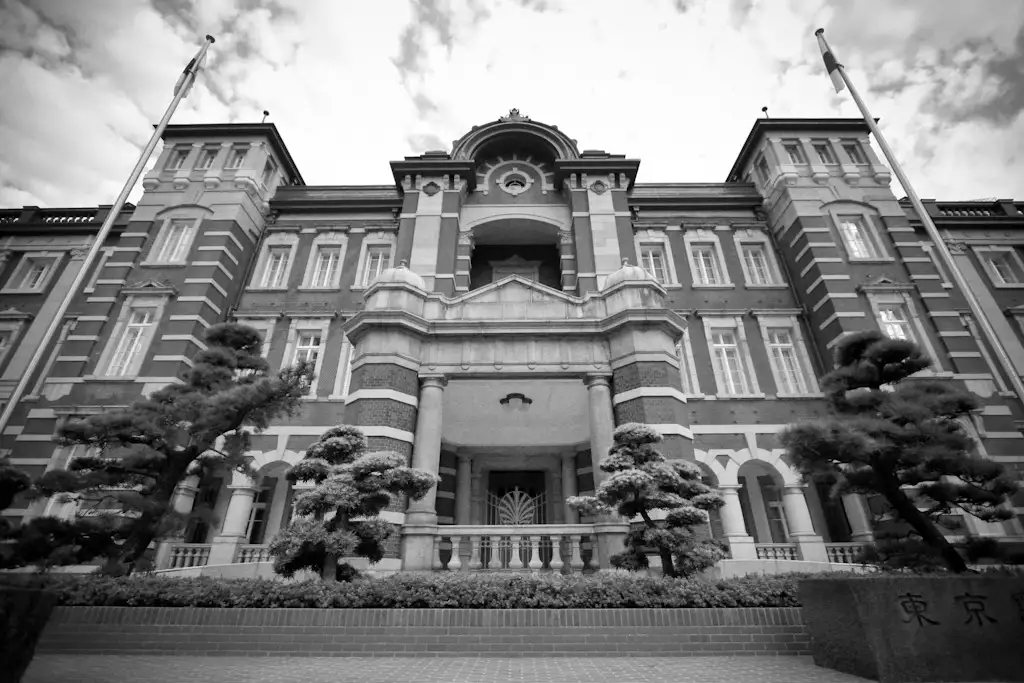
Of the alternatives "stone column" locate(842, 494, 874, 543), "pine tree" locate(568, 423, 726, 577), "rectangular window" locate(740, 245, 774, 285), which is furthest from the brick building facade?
"pine tree" locate(568, 423, 726, 577)

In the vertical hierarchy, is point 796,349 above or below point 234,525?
above

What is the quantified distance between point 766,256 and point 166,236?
22.9m

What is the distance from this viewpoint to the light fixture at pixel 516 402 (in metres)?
13.3

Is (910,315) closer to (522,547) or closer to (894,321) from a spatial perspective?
(894,321)

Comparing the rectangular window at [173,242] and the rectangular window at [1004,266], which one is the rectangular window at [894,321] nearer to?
the rectangular window at [1004,266]

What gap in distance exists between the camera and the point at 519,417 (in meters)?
14.6

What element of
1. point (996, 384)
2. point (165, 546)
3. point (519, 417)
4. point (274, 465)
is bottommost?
point (165, 546)

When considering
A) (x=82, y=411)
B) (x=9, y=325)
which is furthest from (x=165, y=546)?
(x=9, y=325)

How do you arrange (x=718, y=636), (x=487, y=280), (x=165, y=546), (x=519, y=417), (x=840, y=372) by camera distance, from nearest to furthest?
(x=718, y=636) < (x=840, y=372) < (x=165, y=546) < (x=519, y=417) < (x=487, y=280)

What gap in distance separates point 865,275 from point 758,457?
7795 mm

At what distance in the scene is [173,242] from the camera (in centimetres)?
1845

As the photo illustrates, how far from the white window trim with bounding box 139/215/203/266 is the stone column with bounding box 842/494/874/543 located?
23.0 metres

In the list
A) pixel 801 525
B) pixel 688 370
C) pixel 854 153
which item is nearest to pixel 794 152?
pixel 854 153

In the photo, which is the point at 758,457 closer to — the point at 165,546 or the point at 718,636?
the point at 718,636
